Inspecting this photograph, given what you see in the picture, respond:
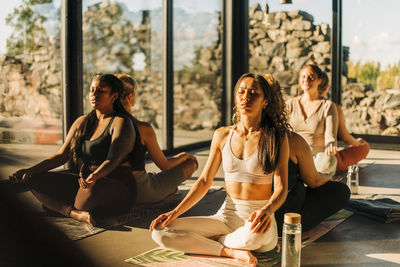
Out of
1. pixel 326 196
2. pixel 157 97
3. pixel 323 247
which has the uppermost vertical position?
pixel 157 97

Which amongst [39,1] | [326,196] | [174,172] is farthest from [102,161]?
[39,1]

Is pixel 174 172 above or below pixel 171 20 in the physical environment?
below

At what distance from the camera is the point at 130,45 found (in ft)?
16.5

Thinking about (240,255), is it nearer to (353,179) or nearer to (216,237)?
(216,237)

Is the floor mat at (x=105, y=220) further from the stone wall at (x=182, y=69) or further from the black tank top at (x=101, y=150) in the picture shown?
the stone wall at (x=182, y=69)

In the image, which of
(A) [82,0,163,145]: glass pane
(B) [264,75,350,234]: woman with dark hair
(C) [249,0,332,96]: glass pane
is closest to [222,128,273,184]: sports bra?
(B) [264,75,350,234]: woman with dark hair

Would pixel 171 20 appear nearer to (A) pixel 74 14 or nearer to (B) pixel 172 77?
(B) pixel 172 77

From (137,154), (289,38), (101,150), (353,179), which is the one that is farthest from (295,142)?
(289,38)

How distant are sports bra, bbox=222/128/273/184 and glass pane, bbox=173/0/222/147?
11.5ft

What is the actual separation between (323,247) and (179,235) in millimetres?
766

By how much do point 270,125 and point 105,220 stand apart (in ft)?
3.80

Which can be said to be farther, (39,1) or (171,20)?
(171,20)

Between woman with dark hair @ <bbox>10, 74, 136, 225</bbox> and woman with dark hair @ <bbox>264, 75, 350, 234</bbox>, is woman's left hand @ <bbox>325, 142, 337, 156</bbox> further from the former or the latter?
woman with dark hair @ <bbox>10, 74, 136, 225</bbox>

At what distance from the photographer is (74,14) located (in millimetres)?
4293
